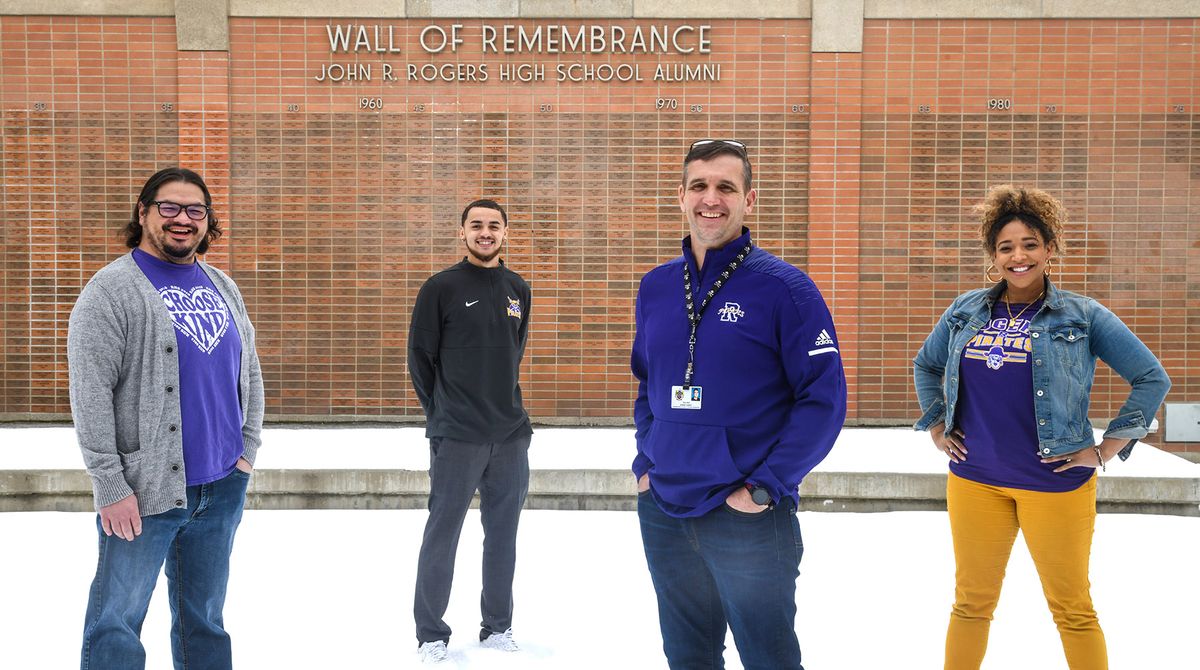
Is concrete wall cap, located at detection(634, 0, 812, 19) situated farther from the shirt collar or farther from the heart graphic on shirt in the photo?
the shirt collar

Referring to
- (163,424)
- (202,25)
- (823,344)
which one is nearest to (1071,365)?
(823,344)

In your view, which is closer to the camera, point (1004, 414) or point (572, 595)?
point (1004, 414)

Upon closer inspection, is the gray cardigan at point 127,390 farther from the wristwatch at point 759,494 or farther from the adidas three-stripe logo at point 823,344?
the adidas three-stripe logo at point 823,344

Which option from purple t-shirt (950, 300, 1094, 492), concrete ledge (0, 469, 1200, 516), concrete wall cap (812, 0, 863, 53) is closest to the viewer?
purple t-shirt (950, 300, 1094, 492)

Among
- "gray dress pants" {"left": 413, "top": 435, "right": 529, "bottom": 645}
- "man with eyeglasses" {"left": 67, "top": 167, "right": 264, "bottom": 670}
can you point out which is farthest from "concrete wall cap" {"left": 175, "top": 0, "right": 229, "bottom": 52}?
"man with eyeglasses" {"left": 67, "top": 167, "right": 264, "bottom": 670}

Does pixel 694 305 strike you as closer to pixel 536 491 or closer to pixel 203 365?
pixel 203 365

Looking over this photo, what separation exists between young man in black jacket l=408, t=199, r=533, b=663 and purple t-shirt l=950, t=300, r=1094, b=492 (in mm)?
2043

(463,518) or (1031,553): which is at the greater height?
(1031,553)

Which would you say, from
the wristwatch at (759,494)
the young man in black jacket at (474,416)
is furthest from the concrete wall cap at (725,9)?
the wristwatch at (759,494)

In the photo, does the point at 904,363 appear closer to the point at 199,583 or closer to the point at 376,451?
the point at 376,451

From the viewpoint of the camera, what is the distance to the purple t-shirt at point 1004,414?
3439 mm

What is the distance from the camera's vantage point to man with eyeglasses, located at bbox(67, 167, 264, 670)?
10.3ft

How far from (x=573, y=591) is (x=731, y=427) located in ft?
9.83

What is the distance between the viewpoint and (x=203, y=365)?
11.0ft
